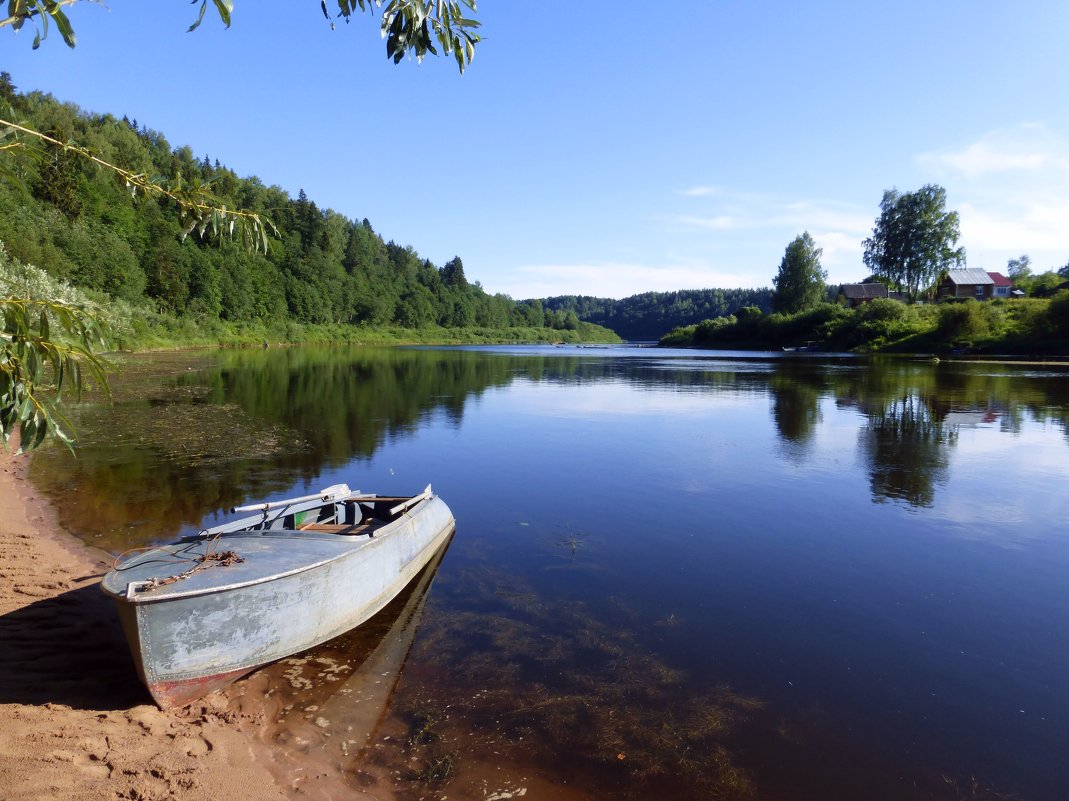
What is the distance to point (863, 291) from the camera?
10012 centimetres

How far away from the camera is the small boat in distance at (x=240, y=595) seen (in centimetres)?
535

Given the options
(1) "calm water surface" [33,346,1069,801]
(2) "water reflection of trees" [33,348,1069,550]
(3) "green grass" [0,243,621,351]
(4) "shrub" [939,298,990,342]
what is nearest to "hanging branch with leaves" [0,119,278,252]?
(3) "green grass" [0,243,621,351]

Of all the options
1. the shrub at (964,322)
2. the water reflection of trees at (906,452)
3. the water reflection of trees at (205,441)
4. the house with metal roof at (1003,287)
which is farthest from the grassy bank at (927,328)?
the water reflection of trees at (205,441)

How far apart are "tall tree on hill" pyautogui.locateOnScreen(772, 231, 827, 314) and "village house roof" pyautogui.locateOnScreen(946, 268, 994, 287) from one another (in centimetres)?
1840

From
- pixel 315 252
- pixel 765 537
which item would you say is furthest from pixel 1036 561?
pixel 315 252

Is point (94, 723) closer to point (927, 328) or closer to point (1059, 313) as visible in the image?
point (1059, 313)

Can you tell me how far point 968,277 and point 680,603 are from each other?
366ft

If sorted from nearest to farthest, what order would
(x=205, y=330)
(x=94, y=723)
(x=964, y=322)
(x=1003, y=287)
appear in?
(x=94, y=723) < (x=964, y=322) < (x=205, y=330) < (x=1003, y=287)

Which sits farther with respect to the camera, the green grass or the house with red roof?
the house with red roof

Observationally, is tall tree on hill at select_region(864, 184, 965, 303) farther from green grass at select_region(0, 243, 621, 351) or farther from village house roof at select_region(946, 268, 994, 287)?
green grass at select_region(0, 243, 621, 351)

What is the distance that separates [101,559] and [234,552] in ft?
13.1

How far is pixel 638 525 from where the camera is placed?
37.6 ft

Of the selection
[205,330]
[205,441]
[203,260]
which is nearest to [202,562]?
[205,441]

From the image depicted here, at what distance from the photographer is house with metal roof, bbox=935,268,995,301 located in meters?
94.1
